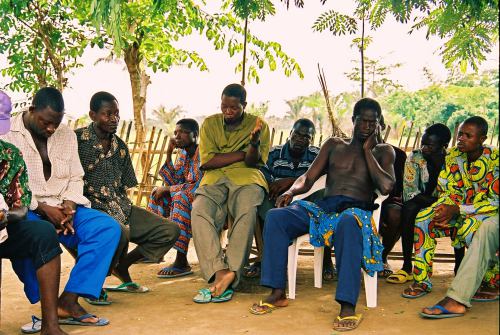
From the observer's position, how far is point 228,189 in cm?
577

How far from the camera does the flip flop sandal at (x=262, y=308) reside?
15.7 feet

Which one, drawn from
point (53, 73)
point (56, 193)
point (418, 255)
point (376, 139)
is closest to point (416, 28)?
point (376, 139)

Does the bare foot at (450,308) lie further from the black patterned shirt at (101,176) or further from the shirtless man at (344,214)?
the black patterned shirt at (101,176)

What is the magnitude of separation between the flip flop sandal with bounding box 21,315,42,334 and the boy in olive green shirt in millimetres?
1284

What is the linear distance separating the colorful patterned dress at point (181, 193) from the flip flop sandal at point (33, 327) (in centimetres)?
184

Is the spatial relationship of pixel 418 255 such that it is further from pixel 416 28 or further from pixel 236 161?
pixel 416 28

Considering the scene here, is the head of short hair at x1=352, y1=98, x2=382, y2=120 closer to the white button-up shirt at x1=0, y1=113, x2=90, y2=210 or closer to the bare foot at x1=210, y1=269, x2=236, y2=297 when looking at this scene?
the bare foot at x1=210, y1=269, x2=236, y2=297

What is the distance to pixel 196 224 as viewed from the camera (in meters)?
5.46

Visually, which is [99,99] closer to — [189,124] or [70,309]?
[189,124]

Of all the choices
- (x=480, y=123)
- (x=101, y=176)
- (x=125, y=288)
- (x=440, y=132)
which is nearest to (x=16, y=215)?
(x=101, y=176)

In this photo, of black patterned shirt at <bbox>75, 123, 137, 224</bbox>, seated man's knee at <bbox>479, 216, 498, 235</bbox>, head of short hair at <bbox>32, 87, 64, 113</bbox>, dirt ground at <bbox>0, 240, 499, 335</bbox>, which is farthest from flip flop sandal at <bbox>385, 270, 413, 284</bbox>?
head of short hair at <bbox>32, 87, 64, 113</bbox>

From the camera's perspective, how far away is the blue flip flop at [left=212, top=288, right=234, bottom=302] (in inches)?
202

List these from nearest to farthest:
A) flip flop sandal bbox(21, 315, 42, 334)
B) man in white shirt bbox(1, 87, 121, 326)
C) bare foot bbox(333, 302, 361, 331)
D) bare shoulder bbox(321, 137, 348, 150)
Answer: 1. flip flop sandal bbox(21, 315, 42, 334)
2. bare foot bbox(333, 302, 361, 331)
3. man in white shirt bbox(1, 87, 121, 326)
4. bare shoulder bbox(321, 137, 348, 150)

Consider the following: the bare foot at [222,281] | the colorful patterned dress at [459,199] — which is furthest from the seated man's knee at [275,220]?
the colorful patterned dress at [459,199]
